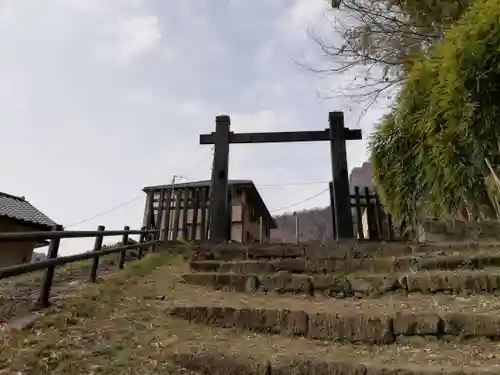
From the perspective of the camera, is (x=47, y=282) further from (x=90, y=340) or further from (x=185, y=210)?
(x=185, y=210)

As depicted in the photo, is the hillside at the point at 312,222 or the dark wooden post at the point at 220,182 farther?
the hillside at the point at 312,222

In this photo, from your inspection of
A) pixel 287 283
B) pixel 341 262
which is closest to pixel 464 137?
pixel 341 262

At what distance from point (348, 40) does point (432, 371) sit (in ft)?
23.0

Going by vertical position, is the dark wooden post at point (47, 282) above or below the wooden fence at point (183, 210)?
below

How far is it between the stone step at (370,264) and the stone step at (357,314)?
0.61 metres

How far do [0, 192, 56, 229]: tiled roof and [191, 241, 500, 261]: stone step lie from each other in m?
6.63

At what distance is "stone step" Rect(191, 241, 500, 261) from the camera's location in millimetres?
4160

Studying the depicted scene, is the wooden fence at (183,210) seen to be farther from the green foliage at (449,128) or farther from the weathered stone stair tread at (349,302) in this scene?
the weathered stone stair tread at (349,302)

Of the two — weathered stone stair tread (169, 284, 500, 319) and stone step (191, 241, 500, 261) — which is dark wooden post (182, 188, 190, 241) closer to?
stone step (191, 241, 500, 261)

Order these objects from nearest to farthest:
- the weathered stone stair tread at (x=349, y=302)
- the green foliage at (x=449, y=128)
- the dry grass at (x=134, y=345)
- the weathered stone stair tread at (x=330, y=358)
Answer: the weathered stone stair tread at (x=330, y=358) < the dry grass at (x=134, y=345) < the weathered stone stair tread at (x=349, y=302) < the green foliage at (x=449, y=128)

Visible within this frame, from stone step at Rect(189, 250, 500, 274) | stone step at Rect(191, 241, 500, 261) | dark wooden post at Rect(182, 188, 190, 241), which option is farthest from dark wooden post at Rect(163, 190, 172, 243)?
stone step at Rect(189, 250, 500, 274)

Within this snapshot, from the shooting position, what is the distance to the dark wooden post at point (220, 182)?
6.52 meters

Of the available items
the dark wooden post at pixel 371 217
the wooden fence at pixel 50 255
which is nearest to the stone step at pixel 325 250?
the wooden fence at pixel 50 255

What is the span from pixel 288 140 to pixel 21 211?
883 cm
